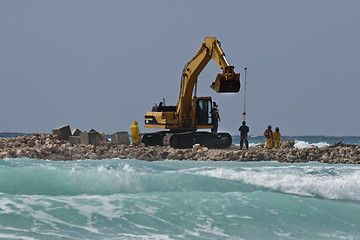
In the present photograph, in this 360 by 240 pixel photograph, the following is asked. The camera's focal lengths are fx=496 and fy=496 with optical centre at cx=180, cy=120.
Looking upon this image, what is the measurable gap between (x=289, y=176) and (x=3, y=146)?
1273cm

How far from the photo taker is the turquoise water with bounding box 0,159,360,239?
291 inches

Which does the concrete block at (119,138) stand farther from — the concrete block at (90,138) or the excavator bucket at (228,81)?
the excavator bucket at (228,81)

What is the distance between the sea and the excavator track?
29.8ft

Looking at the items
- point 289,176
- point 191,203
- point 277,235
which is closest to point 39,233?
point 191,203

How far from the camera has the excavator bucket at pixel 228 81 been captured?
18000 millimetres

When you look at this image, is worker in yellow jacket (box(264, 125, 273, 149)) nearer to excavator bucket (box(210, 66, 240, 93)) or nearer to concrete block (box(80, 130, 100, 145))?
excavator bucket (box(210, 66, 240, 93))

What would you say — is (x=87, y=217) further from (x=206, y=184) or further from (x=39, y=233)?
(x=206, y=184)

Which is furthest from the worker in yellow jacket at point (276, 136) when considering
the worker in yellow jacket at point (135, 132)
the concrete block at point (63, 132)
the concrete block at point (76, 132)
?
the concrete block at point (76, 132)

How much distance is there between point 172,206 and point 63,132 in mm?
15541

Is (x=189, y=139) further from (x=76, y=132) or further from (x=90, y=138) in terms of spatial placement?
(x=76, y=132)

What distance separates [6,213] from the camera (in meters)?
7.64

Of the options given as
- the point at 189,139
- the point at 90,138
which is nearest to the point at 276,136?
the point at 189,139

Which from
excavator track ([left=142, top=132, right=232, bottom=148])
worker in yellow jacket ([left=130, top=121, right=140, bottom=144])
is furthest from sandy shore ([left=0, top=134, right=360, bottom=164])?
worker in yellow jacket ([left=130, top=121, right=140, bottom=144])

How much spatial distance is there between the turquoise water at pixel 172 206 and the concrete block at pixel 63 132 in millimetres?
11596
